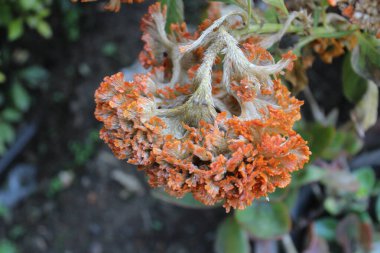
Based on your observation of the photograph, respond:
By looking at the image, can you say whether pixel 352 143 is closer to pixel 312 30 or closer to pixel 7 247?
pixel 312 30

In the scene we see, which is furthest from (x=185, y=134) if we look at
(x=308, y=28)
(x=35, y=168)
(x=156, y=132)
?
(x=35, y=168)

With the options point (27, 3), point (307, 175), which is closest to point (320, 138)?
point (307, 175)

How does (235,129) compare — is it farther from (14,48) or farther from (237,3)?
(14,48)

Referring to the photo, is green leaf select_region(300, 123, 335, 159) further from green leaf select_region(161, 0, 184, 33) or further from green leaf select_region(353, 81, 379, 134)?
green leaf select_region(161, 0, 184, 33)

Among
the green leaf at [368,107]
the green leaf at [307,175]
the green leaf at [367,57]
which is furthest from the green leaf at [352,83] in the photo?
the green leaf at [307,175]

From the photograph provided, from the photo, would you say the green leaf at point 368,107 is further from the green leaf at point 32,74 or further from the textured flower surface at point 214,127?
the green leaf at point 32,74
